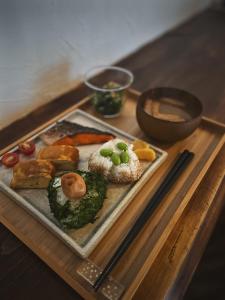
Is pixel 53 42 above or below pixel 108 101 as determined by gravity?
above

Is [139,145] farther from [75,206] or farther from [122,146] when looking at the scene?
[75,206]

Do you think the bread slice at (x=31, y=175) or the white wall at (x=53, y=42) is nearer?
the bread slice at (x=31, y=175)

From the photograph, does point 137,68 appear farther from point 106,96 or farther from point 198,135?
point 198,135

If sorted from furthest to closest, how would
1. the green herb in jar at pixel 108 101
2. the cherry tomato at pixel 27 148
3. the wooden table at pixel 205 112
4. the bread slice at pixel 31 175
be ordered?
the green herb in jar at pixel 108 101 → the cherry tomato at pixel 27 148 → the bread slice at pixel 31 175 → the wooden table at pixel 205 112

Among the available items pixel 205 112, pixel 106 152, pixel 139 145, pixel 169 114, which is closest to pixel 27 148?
pixel 106 152

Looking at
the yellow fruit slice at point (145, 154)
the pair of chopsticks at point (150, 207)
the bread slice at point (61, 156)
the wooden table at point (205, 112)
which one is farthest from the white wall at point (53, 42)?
the pair of chopsticks at point (150, 207)

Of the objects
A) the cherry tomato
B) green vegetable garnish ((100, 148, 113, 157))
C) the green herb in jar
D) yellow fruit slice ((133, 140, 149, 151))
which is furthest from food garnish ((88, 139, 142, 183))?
the green herb in jar

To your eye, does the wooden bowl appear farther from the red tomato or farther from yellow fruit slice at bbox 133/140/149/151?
the red tomato

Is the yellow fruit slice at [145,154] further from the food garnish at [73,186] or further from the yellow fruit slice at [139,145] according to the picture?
the food garnish at [73,186]
